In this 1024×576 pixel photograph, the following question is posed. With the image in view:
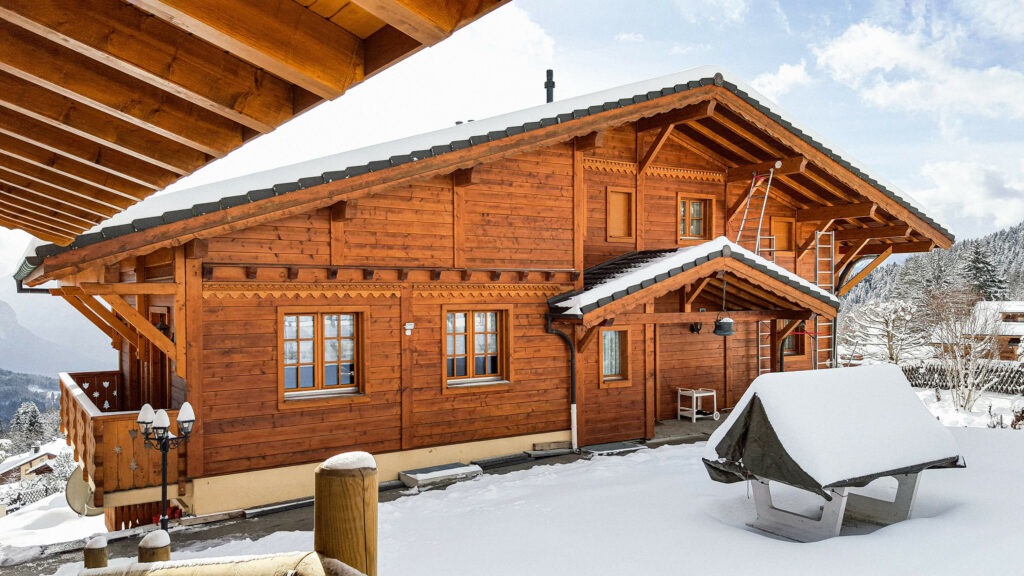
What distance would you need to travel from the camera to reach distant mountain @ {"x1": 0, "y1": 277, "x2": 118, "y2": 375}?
12900 centimetres

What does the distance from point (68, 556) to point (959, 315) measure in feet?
87.5

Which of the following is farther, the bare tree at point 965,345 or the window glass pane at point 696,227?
the bare tree at point 965,345

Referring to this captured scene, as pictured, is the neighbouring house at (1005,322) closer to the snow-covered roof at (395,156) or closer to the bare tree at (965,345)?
the bare tree at (965,345)

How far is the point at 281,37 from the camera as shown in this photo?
5.90 feet

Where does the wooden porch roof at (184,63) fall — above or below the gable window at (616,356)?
above

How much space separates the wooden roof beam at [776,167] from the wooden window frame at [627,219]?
2716mm

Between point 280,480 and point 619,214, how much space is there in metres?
7.61

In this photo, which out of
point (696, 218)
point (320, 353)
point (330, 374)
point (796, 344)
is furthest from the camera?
point (796, 344)

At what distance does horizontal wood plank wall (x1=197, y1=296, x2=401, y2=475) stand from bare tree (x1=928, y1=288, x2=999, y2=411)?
836 inches

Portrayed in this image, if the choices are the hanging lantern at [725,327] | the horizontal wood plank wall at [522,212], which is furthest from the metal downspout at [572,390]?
the hanging lantern at [725,327]

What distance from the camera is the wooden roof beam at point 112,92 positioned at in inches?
74.0

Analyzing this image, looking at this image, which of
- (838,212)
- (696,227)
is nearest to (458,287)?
(696,227)

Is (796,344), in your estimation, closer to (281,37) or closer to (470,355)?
(470,355)

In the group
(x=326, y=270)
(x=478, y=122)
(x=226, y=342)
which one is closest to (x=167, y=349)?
(x=226, y=342)
